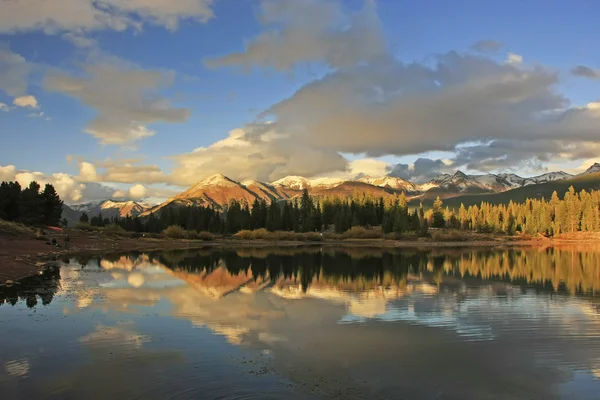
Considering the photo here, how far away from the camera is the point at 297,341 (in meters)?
19.6

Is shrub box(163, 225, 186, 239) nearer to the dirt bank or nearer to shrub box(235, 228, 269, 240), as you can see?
the dirt bank

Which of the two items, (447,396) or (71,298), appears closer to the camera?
(447,396)

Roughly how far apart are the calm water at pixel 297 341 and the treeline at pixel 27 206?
63.6 metres

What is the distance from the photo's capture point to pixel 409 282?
40.8 meters

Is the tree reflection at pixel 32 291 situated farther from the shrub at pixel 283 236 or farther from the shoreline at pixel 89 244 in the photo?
the shrub at pixel 283 236

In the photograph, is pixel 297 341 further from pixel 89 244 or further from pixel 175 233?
pixel 175 233

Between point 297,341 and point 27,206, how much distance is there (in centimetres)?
9097

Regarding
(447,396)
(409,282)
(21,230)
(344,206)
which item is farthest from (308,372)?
(344,206)

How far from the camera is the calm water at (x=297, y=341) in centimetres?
1395

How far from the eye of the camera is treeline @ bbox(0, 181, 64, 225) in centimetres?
9000

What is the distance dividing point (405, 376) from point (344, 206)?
518 ft

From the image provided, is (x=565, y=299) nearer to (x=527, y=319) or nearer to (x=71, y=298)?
(x=527, y=319)

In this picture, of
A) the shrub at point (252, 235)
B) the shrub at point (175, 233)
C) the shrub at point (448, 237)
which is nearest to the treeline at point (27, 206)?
the shrub at point (175, 233)

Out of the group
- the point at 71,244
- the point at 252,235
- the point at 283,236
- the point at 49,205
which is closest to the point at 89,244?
the point at 71,244
